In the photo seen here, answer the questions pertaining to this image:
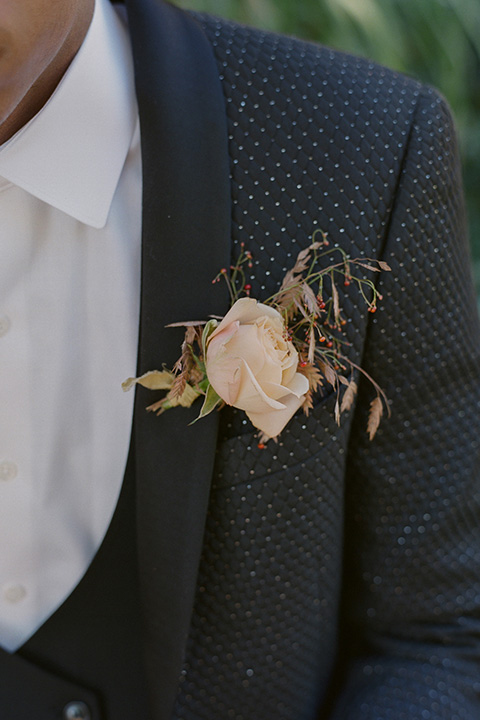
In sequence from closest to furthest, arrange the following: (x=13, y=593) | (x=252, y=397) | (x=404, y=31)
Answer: (x=252, y=397) → (x=13, y=593) → (x=404, y=31)

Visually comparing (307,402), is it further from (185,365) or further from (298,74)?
(298,74)

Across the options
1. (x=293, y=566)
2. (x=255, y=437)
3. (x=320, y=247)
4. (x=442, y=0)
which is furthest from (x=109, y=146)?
(x=442, y=0)

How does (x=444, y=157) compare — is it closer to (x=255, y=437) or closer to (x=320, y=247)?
(x=320, y=247)

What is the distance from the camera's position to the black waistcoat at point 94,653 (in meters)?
0.92

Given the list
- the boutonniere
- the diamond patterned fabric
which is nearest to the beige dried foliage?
the boutonniere

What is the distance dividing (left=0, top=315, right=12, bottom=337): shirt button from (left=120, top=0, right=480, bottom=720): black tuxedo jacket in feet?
0.55

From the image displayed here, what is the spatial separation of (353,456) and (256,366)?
310 millimetres

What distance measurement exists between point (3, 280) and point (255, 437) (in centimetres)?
35

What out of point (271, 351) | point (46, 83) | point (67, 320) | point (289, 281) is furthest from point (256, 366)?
point (46, 83)

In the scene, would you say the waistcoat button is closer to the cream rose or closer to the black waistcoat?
the black waistcoat

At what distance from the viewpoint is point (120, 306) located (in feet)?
2.83

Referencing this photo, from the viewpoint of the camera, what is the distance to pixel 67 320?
0.86m

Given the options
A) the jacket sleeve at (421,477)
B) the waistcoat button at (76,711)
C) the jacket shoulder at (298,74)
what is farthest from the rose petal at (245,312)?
the waistcoat button at (76,711)

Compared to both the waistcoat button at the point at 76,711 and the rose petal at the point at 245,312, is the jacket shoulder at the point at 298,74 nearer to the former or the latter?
the rose petal at the point at 245,312
